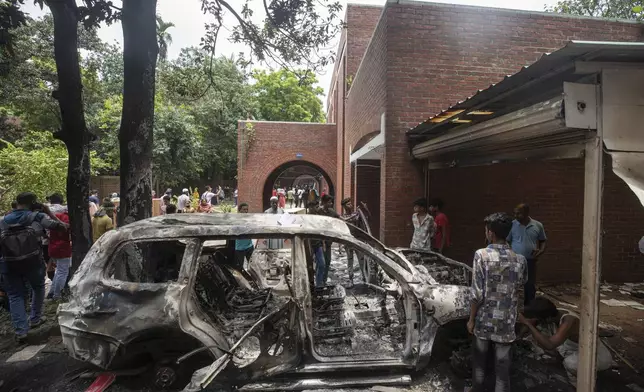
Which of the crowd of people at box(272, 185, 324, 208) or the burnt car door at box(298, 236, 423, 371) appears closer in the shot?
the burnt car door at box(298, 236, 423, 371)

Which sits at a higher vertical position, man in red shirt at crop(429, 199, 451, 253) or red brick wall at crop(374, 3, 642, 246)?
red brick wall at crop(374, 3, 642, 246)

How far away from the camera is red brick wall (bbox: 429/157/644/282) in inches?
267

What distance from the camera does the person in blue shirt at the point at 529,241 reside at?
492 centimetres

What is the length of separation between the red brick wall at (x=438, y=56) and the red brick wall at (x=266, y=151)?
1007 centimetres

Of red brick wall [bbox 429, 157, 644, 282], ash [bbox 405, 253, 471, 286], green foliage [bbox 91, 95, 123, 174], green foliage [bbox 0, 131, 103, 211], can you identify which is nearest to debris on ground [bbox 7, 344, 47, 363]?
ash [bbox 405, 253, 471, 286]

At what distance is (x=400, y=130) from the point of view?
21.4 ft

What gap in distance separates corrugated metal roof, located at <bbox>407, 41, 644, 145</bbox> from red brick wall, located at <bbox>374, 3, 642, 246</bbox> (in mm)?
1320

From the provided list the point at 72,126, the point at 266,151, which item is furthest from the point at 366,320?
the point at 266,151

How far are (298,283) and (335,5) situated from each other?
6337 millimetres

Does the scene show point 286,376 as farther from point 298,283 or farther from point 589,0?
point 589,0

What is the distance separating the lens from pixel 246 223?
3467 millimetres

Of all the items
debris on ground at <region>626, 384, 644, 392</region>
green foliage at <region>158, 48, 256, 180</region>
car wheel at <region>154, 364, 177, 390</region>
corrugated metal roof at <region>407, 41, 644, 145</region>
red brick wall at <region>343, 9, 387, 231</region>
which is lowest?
debris on ground at <region>626, 384, 644, 392</region>

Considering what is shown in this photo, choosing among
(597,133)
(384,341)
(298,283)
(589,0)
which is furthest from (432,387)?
(589,0)

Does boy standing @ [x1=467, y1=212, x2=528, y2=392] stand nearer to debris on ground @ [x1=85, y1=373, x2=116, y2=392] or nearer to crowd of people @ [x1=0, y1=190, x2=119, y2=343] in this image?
debris on ground @ [x1=85, y1=373, x2=116, y2=392]
